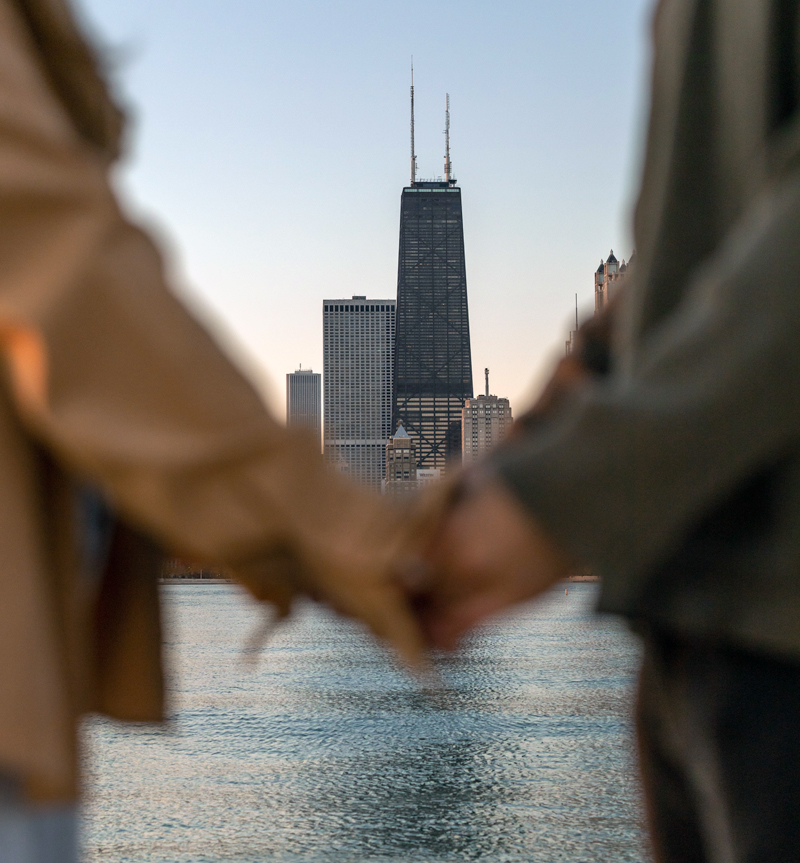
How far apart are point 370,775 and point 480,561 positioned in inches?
553

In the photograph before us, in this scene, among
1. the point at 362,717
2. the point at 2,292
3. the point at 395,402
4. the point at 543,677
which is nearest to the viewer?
the point at 2,292

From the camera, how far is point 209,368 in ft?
2.34

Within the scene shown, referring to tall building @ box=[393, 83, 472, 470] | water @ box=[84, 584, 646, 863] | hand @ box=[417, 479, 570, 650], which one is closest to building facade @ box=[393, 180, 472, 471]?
tall building @ box=[393, 83, 472, 470]

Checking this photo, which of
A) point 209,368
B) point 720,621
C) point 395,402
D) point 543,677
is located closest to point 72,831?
point 209,368

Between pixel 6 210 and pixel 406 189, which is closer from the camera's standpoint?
pixel 6 210

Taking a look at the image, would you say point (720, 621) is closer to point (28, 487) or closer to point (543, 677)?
point (28, 487)

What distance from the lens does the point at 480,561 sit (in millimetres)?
758

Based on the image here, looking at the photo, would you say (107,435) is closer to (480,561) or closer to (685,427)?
(480,561)

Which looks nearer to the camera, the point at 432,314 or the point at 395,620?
the point at 395,620

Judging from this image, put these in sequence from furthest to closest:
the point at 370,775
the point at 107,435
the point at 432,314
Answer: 1. the point at 432,314
2. the point at 370,775
3. the point at 107,435

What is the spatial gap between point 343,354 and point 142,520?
12731cm

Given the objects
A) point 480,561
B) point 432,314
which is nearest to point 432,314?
point 432,314

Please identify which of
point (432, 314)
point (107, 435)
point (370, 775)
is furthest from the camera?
point (432, 314)

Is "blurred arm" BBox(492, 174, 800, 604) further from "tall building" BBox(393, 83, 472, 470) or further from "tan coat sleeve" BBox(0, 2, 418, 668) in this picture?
"tall building" BBox(393, 83, 472, 470)
